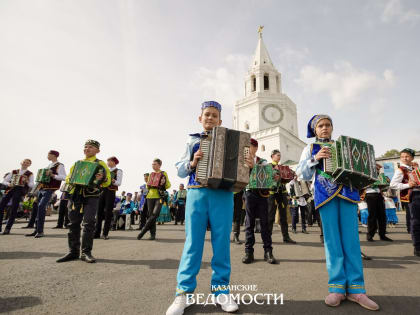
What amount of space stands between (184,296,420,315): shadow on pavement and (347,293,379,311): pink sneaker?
0.14 feet

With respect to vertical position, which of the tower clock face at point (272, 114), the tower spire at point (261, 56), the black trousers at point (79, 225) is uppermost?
the tower spire at point (261, 56)

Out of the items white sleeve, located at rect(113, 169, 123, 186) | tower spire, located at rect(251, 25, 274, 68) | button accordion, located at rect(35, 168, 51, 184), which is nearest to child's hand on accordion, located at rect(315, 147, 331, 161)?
white sleeve, located at rect(113, 169, 123, 186)

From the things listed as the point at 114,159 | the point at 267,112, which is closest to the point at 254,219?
the point at 114,159

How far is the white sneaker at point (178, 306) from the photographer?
2.14m

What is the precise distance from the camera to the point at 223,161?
2.58 m

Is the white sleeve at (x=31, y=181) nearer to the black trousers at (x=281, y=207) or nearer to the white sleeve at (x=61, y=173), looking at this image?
the white sleeve at (x=61, y=173)

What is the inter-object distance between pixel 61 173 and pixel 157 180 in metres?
3.18

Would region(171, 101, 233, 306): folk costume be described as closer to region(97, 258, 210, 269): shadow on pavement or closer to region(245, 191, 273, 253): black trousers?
region(97, 258, 210, 269): shadow on pavement

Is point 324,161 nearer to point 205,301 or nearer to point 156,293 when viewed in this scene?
point 205,301

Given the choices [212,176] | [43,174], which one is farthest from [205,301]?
[43,174]

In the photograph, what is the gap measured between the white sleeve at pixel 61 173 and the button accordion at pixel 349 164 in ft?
25.0

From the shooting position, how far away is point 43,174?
24.1 feet

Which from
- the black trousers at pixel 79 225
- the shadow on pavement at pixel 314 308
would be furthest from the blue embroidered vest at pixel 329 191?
the black trousers at pixel 79 225

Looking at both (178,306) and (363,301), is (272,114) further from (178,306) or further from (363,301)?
(178,306)
